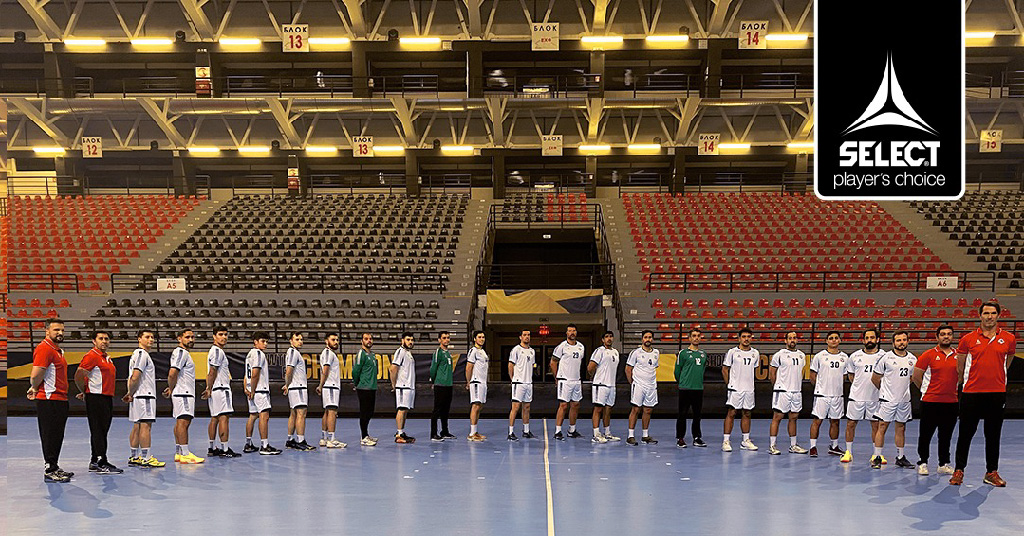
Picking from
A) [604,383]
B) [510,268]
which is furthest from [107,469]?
[510,268]

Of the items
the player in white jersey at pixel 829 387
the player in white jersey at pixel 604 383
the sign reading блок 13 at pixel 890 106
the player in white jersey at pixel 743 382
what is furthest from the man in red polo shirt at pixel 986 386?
the sign reading блок 13 at pixel 890 106

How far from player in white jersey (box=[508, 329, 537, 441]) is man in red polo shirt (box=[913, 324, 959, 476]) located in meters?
5.62

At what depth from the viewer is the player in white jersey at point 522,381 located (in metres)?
12.8

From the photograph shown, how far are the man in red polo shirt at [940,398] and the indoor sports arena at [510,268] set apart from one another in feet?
0.12

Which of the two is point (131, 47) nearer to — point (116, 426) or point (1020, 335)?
point (116, 426)

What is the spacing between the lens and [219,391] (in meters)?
10.8

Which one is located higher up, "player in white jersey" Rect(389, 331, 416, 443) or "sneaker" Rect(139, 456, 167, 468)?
"player in white jersey" Rect(389, 331, 416, 443)

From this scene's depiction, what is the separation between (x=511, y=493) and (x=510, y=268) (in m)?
18.9

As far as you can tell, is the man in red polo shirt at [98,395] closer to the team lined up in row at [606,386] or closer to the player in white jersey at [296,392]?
the team lined up in row at [606,386]

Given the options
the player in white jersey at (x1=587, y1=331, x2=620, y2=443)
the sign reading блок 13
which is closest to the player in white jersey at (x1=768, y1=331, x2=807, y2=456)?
the player in white jersey at (x1=587, y1=331, x2=620, y2=443)

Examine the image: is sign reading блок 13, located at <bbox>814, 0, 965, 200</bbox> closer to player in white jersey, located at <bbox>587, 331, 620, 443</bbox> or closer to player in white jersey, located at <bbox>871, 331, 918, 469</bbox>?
player in white jersey, located at <bbox>871, 331, 918, 469</bbox>

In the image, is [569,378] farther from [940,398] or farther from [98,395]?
[98,395]

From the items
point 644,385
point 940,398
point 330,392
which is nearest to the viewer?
point 940,398

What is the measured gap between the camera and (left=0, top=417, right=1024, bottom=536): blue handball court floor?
275 inches
